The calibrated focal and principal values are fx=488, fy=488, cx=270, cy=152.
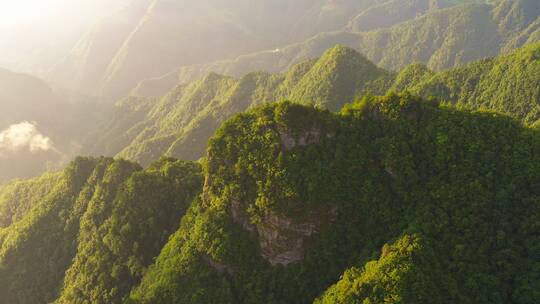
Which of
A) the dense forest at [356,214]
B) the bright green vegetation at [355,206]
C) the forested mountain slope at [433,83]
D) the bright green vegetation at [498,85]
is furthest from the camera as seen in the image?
the forested mountain slope at [433,83]

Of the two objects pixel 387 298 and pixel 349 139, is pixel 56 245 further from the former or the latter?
pixel 387 298

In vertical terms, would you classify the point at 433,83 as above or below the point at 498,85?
below

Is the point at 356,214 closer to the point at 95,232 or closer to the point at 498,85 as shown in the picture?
the point at 95,232

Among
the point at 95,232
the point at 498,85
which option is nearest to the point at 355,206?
the point at 95,232

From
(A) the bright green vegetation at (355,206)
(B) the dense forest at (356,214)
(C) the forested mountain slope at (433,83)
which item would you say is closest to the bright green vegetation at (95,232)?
(B) the dense forest at (356,214)

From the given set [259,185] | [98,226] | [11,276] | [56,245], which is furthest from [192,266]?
[11,276]

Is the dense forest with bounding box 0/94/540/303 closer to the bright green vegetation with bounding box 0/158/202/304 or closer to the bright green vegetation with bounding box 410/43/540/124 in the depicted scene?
the bright green vegetation with bounding box 0/158/202/304

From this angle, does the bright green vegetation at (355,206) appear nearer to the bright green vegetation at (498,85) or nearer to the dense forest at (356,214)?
the dense forest at (356,214)
